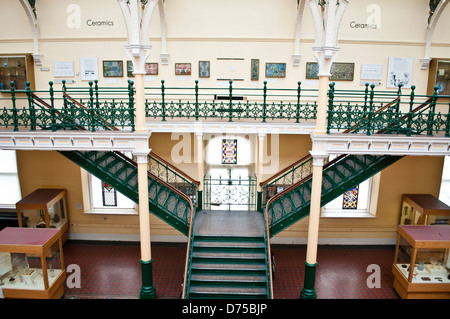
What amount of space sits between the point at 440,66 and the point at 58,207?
42.3 ft

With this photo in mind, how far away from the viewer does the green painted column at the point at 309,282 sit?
8.00 meters

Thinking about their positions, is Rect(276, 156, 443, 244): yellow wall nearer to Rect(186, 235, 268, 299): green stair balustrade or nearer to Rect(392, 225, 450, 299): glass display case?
Rect(392, 225, 450, 299): glass display case

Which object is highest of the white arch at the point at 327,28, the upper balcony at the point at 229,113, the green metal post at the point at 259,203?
the white arch at the point at 327,28

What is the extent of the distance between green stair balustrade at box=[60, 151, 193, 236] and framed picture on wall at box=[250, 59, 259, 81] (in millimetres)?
4486

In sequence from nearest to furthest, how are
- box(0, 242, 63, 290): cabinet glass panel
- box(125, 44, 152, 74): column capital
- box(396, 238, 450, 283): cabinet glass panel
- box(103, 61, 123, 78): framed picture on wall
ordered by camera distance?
box(125, 44, 152, 74): column capital → box(0, 242, 63, 290): cabinet glass panel → box(396, 238, 450, 283): cabinet glass panel → box(103, 61, 123, 78): framed picture on wall

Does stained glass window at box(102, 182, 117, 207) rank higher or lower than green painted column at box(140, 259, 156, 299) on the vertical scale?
higher

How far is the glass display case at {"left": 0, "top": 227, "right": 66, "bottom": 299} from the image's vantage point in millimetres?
7918

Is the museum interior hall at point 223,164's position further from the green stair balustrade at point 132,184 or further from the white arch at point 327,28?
the white arch at point 327,28

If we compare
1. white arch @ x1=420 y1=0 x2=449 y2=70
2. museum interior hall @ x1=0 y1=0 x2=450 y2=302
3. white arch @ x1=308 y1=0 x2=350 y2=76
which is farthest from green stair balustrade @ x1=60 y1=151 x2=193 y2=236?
white arch @ x1=420 y1=0 x2=449 y2=70

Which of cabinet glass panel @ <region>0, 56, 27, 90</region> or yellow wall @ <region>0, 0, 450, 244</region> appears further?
cabinet glass panel @ <region>0, 56, 27, 90</region>

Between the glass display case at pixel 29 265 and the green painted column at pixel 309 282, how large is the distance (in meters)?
6.02

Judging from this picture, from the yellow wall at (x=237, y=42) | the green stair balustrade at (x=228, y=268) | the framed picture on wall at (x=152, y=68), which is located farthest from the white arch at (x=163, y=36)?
the green stair balustrade at (x=228, y=268)

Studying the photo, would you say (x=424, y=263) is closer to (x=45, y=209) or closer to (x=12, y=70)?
(x=45, y=209)
